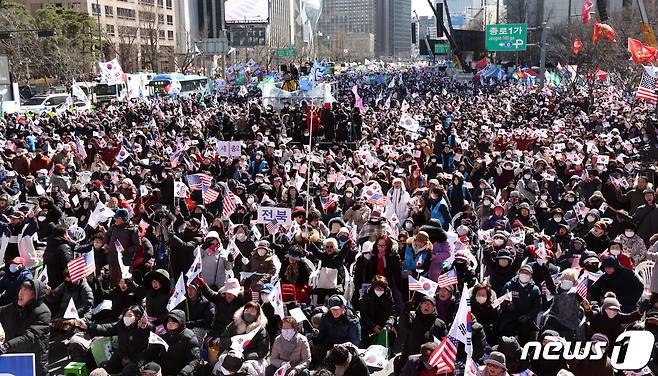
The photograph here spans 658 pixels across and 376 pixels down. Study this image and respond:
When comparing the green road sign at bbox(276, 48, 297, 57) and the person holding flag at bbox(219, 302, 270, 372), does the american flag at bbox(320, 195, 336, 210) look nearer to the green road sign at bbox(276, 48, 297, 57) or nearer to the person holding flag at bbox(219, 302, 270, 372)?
the person holding flag at bbox(219, 302, 270, 372)

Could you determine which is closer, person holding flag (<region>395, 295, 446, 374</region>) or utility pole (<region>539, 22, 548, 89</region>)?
person holding flag (<region>395, 295, 446, 374</region>)

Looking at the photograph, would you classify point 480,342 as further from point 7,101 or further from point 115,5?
point 115,5

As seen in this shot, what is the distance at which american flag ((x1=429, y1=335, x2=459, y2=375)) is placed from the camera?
20.4 ft

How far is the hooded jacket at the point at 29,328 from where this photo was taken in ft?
22.5

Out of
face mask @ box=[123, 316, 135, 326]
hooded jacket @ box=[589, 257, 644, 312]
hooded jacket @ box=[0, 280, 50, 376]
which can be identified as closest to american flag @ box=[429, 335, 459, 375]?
hooded jacket @ box=[589, 257, 644, 312]

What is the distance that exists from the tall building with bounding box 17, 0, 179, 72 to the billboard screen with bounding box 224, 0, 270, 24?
7646mm

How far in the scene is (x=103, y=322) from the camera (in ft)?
27.8

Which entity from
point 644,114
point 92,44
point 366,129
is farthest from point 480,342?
point 92,44

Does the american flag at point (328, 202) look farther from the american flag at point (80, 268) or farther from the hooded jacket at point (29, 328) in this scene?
the hooded jacket at point (29, 328)

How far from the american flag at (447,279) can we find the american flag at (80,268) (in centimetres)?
404

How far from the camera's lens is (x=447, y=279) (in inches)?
315

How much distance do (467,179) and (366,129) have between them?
970cm

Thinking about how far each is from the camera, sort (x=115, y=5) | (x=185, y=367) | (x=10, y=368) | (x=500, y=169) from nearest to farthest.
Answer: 1. (x=10, y=368)
2. (x=185, y=367)
3. (x=500, y=169)
4. (x=115, y=5)

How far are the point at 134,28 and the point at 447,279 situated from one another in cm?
7921
